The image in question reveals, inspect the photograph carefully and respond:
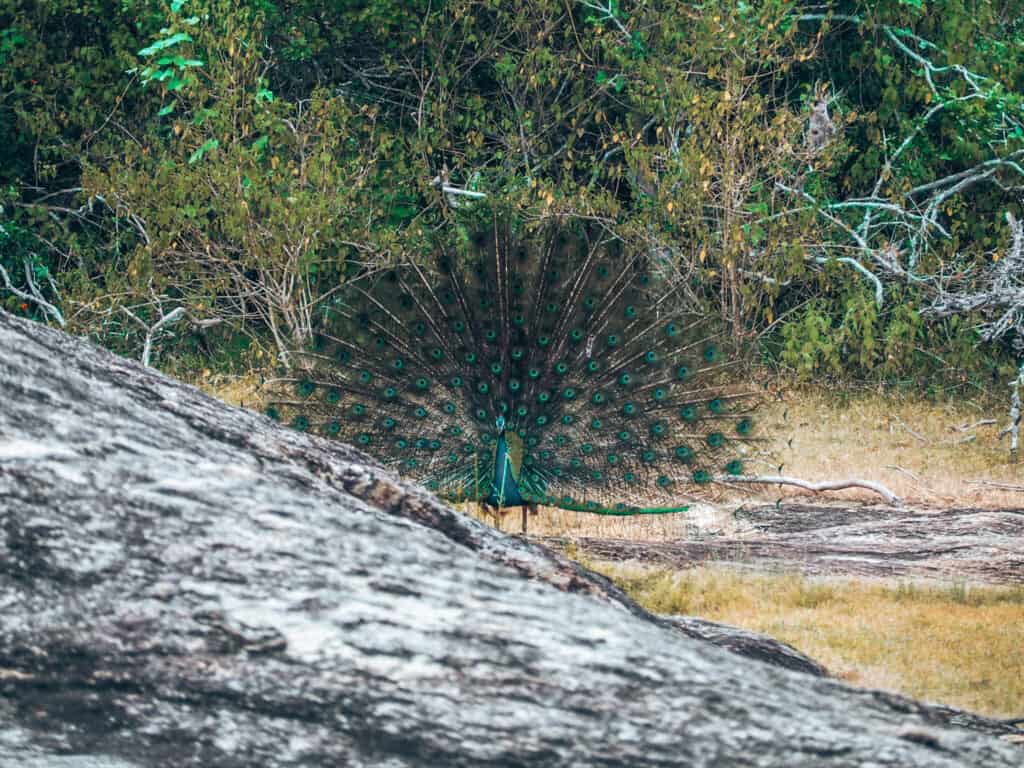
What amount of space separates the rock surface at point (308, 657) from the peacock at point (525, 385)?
4.26 metres

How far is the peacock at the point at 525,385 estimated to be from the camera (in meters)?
6.39

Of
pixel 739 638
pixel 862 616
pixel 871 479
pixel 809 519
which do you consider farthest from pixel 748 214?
pixel 739 638

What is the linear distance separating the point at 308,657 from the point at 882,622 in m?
3.58

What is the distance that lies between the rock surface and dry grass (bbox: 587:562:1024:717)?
2257 mm

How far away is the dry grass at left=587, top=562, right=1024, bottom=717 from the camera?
13.8 ft

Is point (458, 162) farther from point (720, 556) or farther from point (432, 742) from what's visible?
point (432, 742)

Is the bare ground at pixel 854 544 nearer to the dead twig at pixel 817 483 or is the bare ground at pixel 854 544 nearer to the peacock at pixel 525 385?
the dead twig at pixel 817 483

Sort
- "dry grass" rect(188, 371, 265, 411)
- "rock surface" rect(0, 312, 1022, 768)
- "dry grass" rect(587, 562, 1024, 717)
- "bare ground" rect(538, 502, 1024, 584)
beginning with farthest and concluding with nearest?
"dry grass" rect(188, 371, 265, 411) < "bare ground" rect(538, 502, 1024, 584) < "dry grass" rect(587, 562, 1024, 717) < "rock surface" rect(0, 312, 1022, 768)

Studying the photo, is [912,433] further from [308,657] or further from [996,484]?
[308,657]

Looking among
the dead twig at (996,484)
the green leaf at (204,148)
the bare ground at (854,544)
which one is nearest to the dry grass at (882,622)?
the bare ground at (854,544)

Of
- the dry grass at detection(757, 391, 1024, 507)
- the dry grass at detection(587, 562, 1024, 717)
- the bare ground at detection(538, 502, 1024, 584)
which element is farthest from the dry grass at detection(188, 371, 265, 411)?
the dry grass at detection(587, 562, 1024, 717)

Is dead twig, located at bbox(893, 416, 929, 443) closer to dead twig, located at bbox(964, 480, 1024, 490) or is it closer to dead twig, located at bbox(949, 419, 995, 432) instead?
dead twig, located at bbox(949, 419, 995, 432)

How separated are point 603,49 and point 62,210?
16.9 feet

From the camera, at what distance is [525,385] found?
6.67 metres
